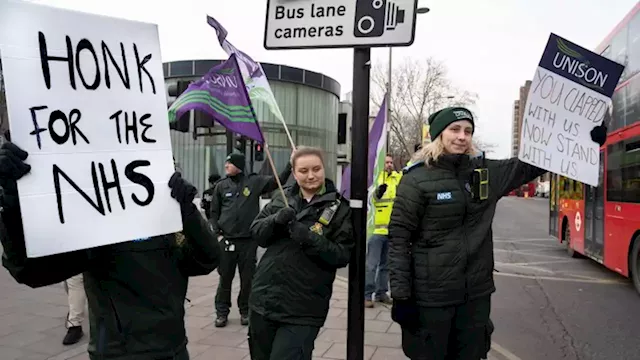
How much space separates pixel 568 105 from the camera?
300 cm

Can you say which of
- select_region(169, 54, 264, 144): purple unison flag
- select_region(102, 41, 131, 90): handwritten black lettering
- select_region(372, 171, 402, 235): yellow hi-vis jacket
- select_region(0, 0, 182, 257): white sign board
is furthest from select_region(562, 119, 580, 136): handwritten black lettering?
select_region(372, 171, 402, 235): yellow hi-vis jacket

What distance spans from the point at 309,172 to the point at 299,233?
436mm

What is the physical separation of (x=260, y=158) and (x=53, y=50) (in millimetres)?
10125

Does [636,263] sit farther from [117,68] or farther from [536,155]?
[117,68]

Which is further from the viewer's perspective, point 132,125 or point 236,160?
point 236,160

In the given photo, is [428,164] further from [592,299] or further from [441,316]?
[592,299]

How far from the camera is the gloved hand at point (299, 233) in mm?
2648

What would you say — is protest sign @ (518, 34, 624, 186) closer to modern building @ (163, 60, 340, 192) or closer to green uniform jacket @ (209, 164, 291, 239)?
green uniform jacket @ (209, 164, 291, 239)

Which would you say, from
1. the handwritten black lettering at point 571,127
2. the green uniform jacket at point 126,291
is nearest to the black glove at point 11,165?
the green uniform jacket at point 126,291

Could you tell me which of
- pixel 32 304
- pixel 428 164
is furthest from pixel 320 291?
pixel 32 304

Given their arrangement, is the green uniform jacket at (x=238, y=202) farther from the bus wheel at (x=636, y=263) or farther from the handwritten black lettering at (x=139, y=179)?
the bus wheel at (x=636, y=263)

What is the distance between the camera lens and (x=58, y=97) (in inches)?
68.3

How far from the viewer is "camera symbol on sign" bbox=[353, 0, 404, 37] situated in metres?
2.59

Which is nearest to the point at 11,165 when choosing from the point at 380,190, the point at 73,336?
the point at 73,336
